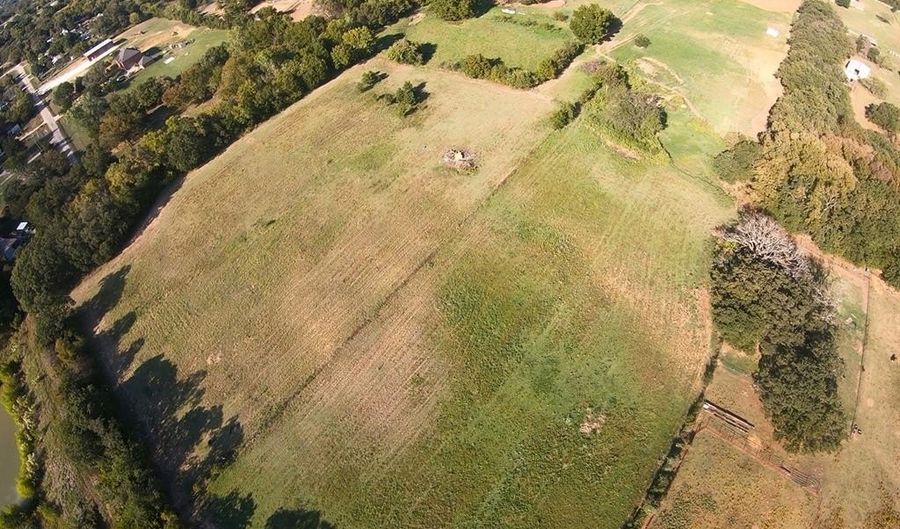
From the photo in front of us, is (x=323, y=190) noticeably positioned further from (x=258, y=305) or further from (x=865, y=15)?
(x=865, y=15)

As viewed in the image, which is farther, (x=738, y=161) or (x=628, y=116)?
(x=628, y=116)

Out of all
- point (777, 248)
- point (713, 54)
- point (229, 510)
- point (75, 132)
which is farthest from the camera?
point (713, 54)

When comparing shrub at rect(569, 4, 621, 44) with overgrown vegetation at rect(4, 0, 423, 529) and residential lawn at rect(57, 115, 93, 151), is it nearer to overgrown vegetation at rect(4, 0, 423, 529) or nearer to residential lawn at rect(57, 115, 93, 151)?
overgrown vegetation at rect(4, 0, 423, 529)

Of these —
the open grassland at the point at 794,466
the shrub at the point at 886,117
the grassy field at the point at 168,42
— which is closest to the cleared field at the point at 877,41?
the shrub at the point at 886,117

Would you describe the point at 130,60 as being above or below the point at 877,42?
above

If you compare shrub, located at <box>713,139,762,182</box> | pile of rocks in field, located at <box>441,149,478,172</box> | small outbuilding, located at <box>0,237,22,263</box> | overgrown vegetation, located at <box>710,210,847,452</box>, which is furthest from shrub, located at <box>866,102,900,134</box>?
small outbuilding, located at <box>0,237,22,263</box>

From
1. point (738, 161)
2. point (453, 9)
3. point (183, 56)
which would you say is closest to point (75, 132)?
point (183, 56)

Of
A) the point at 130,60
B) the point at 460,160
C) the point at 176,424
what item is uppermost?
the point at 130,60

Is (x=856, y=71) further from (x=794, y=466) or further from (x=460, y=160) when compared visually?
(x=794, y=466)
